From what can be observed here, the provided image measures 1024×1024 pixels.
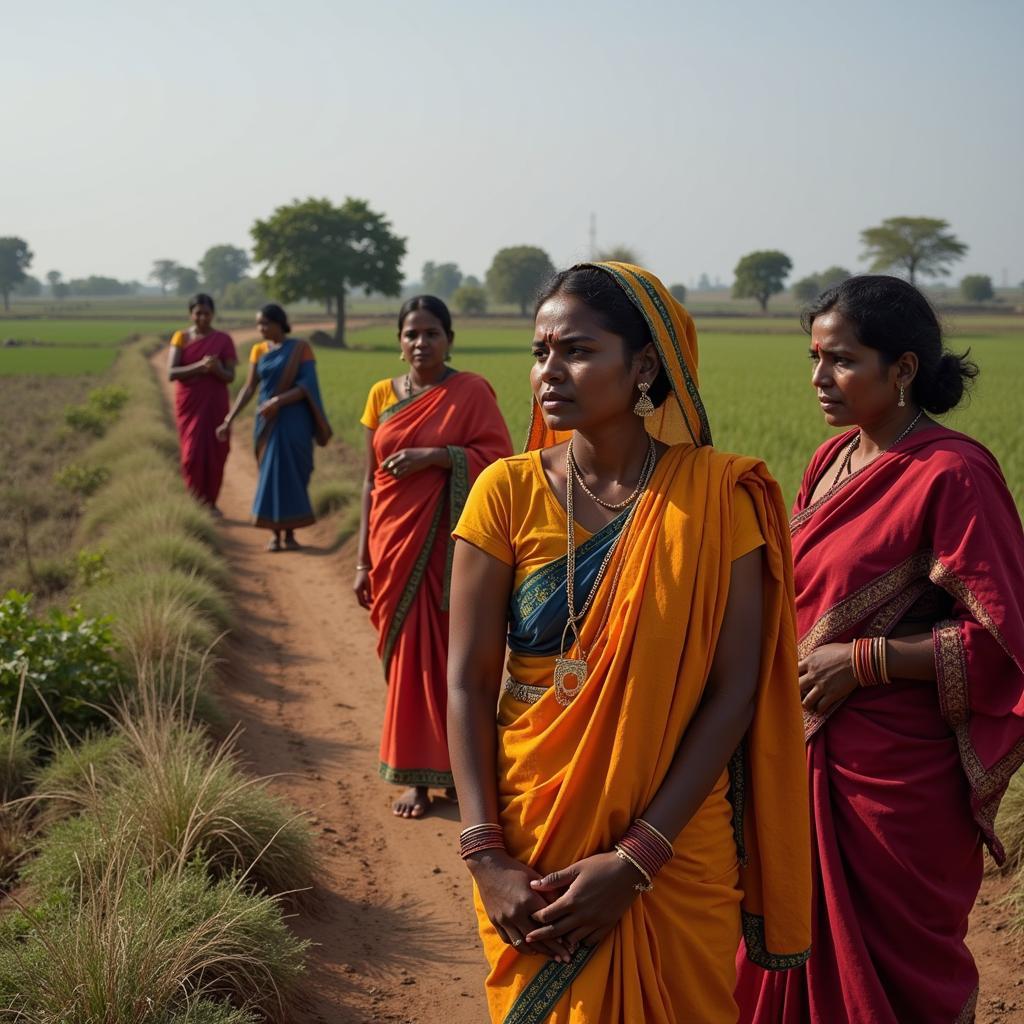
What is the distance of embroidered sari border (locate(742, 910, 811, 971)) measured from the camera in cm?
246

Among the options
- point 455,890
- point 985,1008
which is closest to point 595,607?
point 985,1008

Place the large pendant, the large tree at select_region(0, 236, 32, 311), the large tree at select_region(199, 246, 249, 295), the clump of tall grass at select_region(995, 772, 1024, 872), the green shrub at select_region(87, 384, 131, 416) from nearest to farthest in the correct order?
the large pendant → the clump of tall grass at select_region(995, 772, 1024, 872) → the green shrub at select_region(87, 384, 131, 416) → the large tree at select_region(0, 236, 32, 311) → the large tree at select_region(199, 246, 249, 295)

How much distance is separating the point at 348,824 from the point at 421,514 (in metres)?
1.48

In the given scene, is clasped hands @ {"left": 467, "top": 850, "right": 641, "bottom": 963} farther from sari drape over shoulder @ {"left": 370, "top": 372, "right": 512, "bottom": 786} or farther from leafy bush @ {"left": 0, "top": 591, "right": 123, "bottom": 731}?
leafy bush @ {"left": 0, "top": 591, "right": 123, "bottom": 731}

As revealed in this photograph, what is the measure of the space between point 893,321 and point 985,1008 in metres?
2.32

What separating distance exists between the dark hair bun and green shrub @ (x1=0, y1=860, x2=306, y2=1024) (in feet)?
8.17

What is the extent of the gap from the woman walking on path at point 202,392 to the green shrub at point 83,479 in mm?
2260

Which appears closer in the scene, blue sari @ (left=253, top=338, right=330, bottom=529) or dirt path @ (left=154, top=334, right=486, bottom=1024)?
dirt path @ (left=154, top=334, right=486, bottom=1024)

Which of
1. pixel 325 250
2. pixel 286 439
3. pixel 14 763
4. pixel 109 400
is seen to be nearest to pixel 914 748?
pixel 14 763

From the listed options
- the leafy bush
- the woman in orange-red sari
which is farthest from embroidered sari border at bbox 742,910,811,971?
the leafy bush

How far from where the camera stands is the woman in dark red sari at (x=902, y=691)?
2.85 metres

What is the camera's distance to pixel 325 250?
57.4 m

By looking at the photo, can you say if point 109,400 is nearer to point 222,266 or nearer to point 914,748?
point 914,748

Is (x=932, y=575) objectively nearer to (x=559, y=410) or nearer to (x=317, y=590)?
(x=559, y=410)
